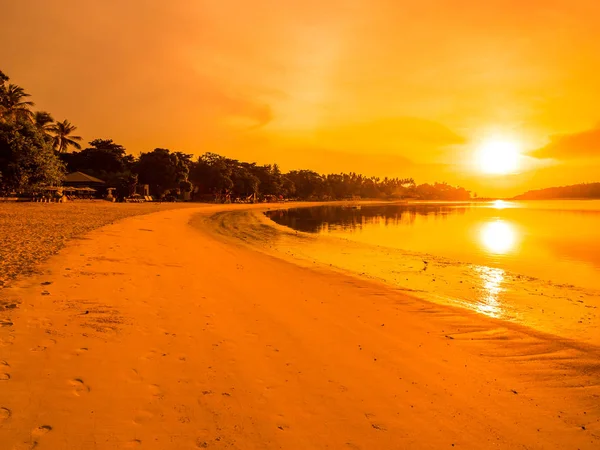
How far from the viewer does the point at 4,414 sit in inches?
143

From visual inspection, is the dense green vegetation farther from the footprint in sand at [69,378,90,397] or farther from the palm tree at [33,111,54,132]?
the footprint in sand at [69,378,90,397]

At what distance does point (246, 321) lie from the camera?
726 cm

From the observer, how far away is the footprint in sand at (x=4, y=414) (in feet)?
11.7

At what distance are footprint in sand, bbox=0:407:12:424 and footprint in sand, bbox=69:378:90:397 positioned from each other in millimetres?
626

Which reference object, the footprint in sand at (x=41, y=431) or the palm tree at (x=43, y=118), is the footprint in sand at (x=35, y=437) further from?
the palm tree at (x=43, y=118)

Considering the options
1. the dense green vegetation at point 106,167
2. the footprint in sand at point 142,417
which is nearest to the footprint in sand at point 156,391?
Result: the footprint in sand at point 142,417

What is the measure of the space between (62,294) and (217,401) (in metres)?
5.54

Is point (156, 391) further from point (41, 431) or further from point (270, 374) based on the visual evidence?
point (270, 374)

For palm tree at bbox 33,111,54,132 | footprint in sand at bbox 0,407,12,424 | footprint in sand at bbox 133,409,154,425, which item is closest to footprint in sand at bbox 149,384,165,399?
footprint in sand at bbox 133,409,154,425

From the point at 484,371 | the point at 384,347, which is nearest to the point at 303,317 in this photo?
the point at 384,347

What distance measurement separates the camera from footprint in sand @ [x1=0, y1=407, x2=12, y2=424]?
11.7ft

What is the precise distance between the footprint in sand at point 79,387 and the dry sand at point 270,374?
1.0 inches

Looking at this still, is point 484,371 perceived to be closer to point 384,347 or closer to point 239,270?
point 384,347

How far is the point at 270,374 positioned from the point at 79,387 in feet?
7.96
